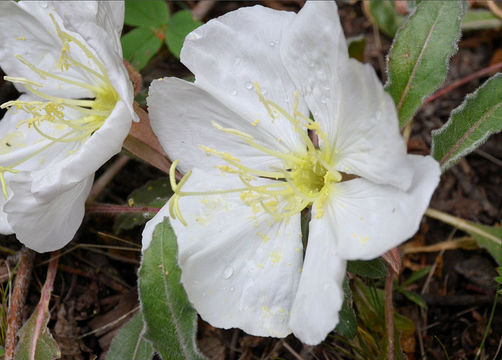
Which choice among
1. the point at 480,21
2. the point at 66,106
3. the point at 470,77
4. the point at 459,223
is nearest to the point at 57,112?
the point at 66,106

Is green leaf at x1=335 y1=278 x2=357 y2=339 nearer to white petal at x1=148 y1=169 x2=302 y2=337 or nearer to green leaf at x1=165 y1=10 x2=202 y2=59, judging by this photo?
white petal at x1=148 y1=169 x2=302 y2=337

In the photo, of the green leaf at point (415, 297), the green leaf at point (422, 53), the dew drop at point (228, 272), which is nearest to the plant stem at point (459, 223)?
the green leaf at point (415, 297)

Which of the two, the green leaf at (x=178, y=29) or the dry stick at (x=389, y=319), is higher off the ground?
the green leaf at (x=178, y=29)

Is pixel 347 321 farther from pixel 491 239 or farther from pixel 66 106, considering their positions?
pixel 66 106

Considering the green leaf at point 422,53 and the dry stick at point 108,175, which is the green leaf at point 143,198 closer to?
the dry stick at point 108,175

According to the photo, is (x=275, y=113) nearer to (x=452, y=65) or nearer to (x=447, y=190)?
(x=447, y=190)

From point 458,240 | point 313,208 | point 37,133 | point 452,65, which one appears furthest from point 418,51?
point 37,133
